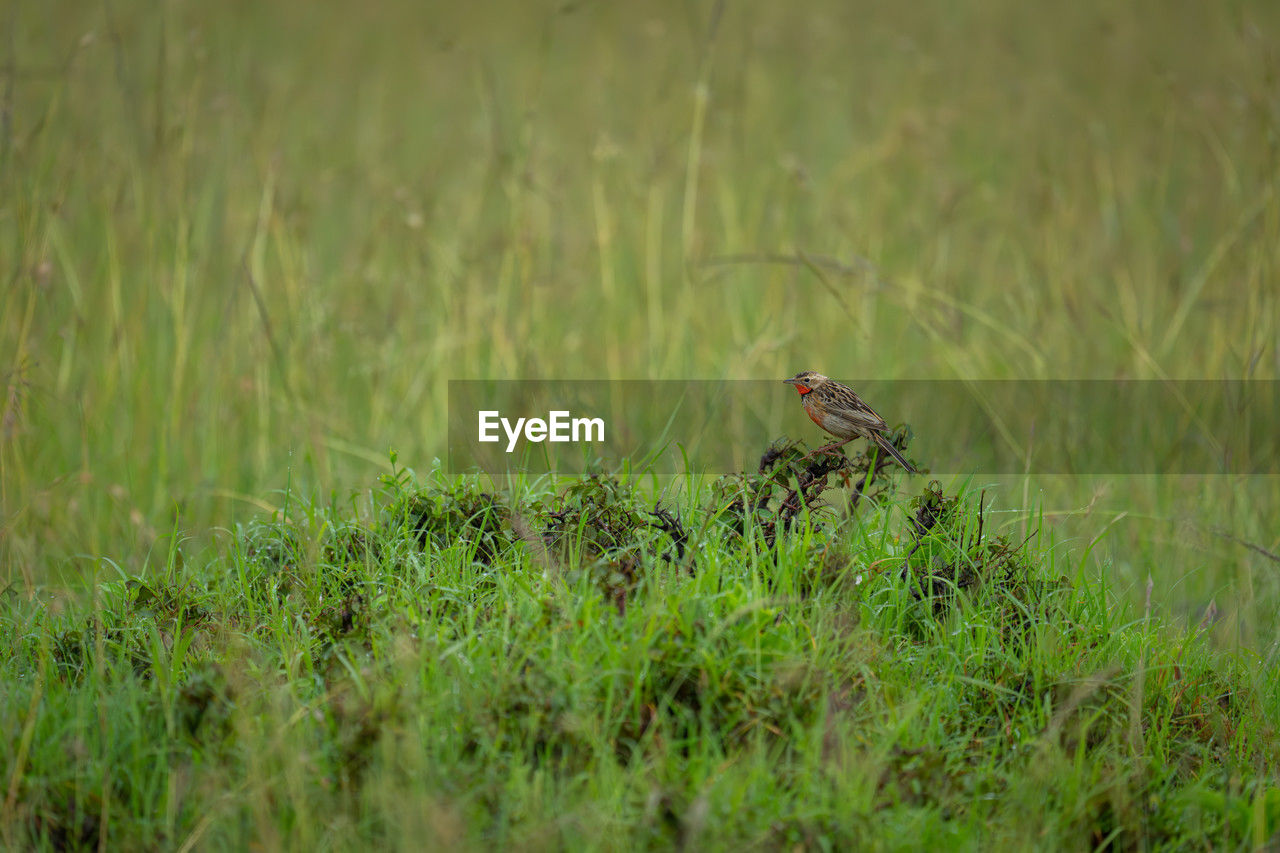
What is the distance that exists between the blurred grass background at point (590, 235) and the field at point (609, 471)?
0.05m

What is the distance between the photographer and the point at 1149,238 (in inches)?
303

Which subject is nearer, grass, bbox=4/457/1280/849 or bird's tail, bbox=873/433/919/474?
grass, bbox=4/457/1280/849

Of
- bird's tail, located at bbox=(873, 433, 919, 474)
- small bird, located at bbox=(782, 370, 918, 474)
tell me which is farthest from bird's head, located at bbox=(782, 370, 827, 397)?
bird's tail, located at bbox=(873, 433, 919, 474)

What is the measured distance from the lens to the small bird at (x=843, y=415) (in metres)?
3.36

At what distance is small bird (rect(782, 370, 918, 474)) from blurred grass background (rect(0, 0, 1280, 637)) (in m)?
0.76

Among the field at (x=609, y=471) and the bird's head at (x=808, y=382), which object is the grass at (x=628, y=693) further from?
the bird's head at (x=808, y=382)

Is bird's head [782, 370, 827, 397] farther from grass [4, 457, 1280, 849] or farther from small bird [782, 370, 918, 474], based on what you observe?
grass [4, 457, 1280, 849]

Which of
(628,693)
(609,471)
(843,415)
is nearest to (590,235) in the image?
(609,471)

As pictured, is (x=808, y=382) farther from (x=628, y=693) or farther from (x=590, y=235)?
(x=590, y=235)

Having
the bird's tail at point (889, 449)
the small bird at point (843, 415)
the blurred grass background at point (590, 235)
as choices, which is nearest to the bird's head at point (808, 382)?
the small bird at point (843, 415)

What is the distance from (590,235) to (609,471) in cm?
340

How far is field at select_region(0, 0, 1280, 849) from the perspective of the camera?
2.60 metres

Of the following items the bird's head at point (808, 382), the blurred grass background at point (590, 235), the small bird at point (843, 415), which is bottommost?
the small bird at point (843, 415)

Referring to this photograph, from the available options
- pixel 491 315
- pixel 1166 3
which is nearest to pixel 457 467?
pixel 491 315
